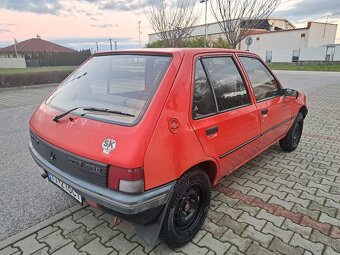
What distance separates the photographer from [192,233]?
2.36m

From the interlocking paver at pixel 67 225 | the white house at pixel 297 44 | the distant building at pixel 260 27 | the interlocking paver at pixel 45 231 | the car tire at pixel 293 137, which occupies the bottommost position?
the interlocking paver at pixel 67 225

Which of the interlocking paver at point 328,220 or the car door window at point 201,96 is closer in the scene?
the car door window at point 201,96

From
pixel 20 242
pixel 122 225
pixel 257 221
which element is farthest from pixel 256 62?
pixel 20 242

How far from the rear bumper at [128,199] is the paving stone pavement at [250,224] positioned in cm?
62

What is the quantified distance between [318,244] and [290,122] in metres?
2.18

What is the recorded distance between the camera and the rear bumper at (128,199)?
1759mm

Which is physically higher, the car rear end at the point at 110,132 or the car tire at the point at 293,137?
the car rear end at the point at 110,132

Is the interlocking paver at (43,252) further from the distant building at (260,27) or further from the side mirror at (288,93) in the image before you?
the distant building at (260,27)

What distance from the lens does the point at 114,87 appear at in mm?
2523

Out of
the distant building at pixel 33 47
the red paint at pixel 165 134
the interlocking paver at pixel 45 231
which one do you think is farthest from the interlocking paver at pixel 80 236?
the distant building at pixel 33 47

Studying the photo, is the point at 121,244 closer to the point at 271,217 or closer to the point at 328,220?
the point at 271,217

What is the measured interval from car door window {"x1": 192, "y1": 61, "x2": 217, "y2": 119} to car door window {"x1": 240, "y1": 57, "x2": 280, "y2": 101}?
2.97 feet

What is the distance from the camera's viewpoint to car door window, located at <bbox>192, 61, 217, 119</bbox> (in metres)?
2.20

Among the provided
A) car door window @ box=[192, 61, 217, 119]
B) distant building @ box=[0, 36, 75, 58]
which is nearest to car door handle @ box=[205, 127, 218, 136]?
car door window @ box=[192, 61, 217, 119]
